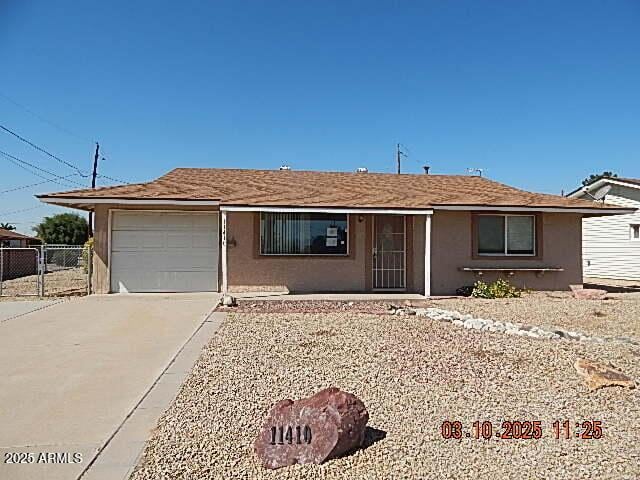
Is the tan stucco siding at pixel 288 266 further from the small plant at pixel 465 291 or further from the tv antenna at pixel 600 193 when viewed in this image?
the tv antenna at pixel 600 193

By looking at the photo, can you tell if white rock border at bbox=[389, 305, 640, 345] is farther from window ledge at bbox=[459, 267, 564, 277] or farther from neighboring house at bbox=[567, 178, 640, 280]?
neighboring house at bbox=[567, 178, 640, 280]

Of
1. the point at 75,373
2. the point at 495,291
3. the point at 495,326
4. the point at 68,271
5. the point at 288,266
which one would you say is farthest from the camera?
the point at 68,271

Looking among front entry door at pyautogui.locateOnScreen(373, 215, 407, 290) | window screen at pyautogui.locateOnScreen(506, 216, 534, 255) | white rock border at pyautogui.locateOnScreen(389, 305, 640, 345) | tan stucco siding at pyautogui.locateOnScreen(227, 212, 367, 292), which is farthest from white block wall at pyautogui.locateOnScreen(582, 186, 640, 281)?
white rock border at pyautogui.locateOnScreen(389, 305, 640, 345)

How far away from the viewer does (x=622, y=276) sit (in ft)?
69.4

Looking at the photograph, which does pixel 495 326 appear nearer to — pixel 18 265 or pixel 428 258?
pixel 428 258

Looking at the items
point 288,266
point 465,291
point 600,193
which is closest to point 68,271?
point 288,266

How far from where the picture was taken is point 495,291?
14258 millimetres

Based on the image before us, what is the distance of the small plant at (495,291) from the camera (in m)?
14.2

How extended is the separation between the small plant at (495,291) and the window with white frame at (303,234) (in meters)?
3.65

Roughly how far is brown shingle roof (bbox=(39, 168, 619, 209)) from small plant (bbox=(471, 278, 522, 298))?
2.19 m

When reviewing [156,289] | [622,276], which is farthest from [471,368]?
[622,276]

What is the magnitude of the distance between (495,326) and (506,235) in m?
7.07

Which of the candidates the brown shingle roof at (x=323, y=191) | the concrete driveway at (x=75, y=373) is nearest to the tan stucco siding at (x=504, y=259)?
the brown shingle roof at (x=323, y=191)

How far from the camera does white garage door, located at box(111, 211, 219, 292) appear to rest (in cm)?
1471
